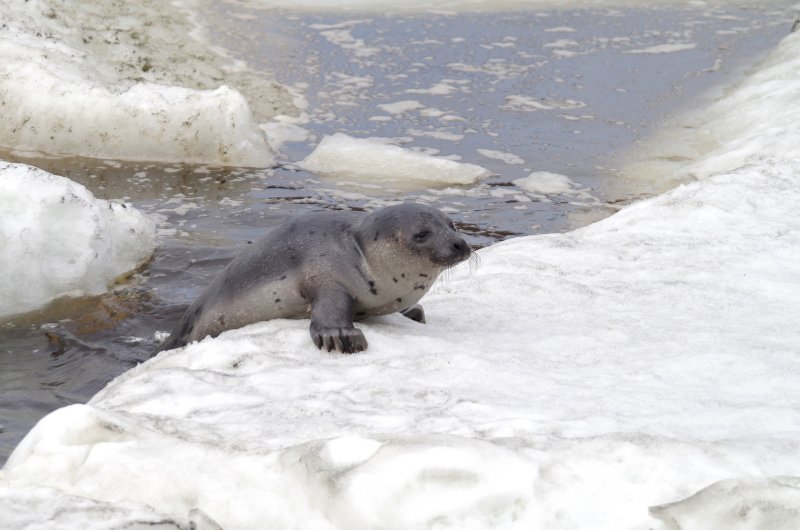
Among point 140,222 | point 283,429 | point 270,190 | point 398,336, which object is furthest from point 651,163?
point 283,429

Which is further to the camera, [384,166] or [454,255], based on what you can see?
[384,166]

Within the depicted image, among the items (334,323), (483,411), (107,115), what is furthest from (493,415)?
(107,115)

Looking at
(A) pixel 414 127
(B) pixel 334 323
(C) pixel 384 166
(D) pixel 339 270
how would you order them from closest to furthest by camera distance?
(B) pixel 334 323, (D) pixel 339 270, (C) pixel 384 166, (A) pixel 414 127

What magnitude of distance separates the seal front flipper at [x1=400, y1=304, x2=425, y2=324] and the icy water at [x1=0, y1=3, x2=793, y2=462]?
126 cm

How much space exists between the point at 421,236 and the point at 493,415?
3.69 ft

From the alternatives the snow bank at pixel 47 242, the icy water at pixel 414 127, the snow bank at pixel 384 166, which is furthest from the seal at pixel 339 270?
the snow bank at pixel 384 166

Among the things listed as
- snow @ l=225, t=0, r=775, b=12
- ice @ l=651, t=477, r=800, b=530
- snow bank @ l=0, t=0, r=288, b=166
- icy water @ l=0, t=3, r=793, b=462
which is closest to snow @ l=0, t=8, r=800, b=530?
ice @ l=651, t=477, r=800, b=530

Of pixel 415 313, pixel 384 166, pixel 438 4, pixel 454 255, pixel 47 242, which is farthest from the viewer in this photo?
pixel 438 4

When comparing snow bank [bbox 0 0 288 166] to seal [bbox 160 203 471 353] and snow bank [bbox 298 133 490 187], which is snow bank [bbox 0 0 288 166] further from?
seal [bbox 160 203 471 353]

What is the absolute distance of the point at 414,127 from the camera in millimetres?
8680

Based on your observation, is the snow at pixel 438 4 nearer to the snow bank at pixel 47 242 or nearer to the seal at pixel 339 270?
the snow bank at pixel 47 242

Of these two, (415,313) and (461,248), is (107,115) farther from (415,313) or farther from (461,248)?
(461,248)

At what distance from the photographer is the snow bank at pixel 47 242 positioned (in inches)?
200

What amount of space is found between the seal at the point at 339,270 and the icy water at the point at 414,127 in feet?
2.47
